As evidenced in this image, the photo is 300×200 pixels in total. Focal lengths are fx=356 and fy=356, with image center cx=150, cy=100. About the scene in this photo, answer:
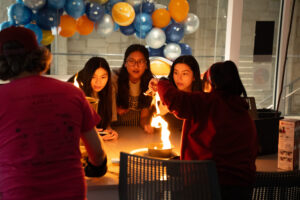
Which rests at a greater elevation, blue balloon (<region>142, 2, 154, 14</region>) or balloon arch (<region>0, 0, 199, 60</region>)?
blue balloon (<region>142, 2, 154, 14</region>)

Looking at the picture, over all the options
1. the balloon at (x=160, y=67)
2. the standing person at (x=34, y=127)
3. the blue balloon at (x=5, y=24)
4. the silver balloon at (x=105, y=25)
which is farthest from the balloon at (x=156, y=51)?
the standing person at (x=34, y=127)

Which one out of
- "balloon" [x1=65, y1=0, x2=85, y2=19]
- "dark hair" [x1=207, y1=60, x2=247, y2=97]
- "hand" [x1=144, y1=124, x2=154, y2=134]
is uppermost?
"balloon" [x1=65, y1=0, x2=85, y2=19]

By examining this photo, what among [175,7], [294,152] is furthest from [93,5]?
[294,152]

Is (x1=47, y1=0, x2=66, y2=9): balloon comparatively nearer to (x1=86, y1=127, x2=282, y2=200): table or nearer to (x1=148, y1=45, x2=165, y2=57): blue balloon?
(x1=148, y1=45, x2=165, y2=57): blue balloon

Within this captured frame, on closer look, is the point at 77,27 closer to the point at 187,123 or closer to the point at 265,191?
the point at 187,123

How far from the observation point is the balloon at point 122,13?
→ 4.08 meters

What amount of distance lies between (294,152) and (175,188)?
78cm

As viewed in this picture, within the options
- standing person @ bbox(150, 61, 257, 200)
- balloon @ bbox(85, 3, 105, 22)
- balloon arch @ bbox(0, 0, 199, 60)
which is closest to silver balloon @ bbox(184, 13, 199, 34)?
balloon arch @ bbox(0, 0, 199, 60)

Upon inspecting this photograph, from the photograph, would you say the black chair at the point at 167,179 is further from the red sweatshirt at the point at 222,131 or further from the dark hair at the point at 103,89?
the dark hair at the point at 103,89

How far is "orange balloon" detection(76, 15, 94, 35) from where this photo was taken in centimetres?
405

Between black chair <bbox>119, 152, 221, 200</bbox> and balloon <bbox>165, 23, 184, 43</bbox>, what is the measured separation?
3191 mm

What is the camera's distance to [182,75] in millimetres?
2684

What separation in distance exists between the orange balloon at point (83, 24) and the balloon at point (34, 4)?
0.46 metres

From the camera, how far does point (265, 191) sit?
152 cm
